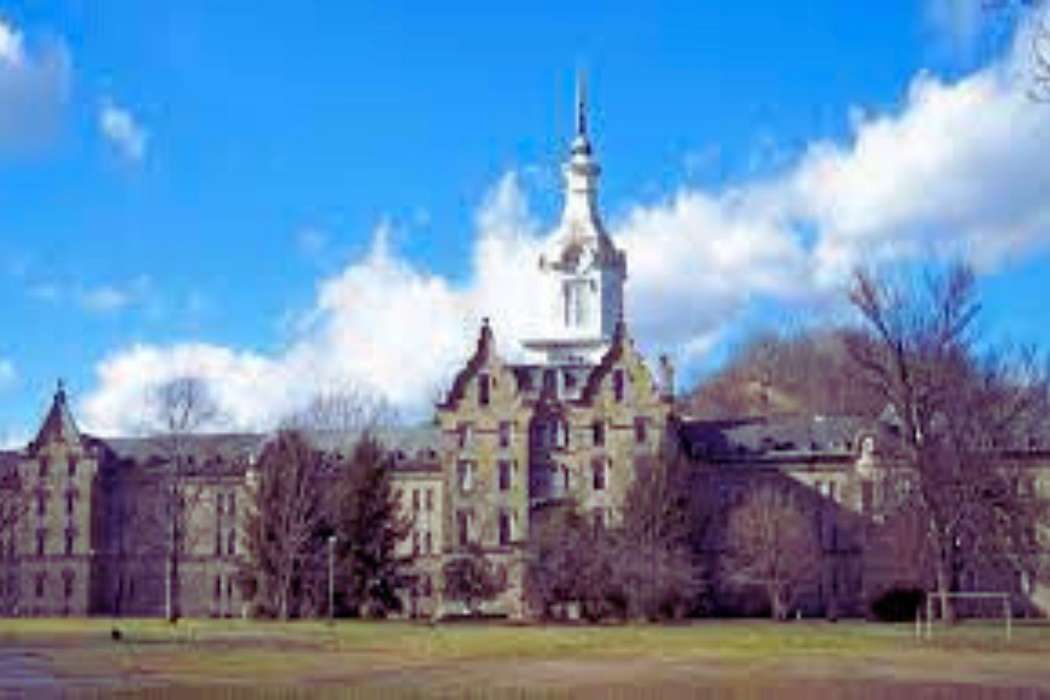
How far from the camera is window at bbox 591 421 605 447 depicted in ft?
356

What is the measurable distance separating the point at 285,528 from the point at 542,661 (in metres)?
44.6

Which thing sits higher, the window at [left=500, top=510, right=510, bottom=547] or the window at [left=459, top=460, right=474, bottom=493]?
the window at [left=459, top=460, right=474, bottom=493]

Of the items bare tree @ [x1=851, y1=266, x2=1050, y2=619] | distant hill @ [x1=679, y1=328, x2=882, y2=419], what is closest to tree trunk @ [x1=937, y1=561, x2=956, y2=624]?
bare tree @ [x1=851, y1=266, x2=1050, y2=619]

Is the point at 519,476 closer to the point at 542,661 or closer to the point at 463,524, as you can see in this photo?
the point at 463,524

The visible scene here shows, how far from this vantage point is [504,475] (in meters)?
109

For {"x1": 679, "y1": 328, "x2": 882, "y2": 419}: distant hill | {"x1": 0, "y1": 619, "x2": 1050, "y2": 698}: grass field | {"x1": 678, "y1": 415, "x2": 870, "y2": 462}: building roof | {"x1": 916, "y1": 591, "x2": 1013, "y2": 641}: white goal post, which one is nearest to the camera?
{"x1": 0, "y1": 619, "x2": 1050, "y2": 698}: grass field

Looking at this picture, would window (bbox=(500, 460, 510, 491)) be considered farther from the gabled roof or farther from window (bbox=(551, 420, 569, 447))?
the gabled roof

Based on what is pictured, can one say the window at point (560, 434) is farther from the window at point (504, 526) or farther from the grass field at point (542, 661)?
the grass field at point (542, 661)

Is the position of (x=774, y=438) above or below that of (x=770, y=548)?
above

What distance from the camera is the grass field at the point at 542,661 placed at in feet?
134

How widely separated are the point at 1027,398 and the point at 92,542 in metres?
69.0

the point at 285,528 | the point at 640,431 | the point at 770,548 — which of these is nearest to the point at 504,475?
the point at 640,431

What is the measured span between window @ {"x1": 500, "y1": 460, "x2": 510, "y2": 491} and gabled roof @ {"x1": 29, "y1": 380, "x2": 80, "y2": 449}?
118 feet

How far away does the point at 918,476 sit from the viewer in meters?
82.2
